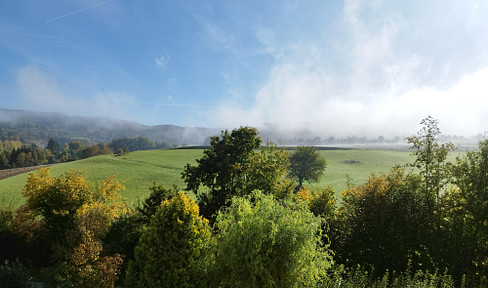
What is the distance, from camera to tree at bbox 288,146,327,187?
51.4 meters

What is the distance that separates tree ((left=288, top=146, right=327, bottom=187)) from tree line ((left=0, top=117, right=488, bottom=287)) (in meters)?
32.4

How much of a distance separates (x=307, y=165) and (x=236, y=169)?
3462cm

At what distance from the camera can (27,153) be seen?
10119cm

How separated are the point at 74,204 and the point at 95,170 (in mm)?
37422

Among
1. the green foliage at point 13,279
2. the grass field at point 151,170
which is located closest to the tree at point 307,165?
the grass field at point 151,170

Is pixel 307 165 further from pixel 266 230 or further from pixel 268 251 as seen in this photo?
pixel 268 251

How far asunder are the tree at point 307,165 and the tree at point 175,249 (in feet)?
141

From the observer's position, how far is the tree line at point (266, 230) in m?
9.01

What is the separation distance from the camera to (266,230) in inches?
345

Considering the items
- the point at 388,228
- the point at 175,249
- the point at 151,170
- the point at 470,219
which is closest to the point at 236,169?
the point at 175,249

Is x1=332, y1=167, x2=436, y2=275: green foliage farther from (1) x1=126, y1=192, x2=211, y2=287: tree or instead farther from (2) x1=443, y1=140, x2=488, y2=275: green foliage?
(1) x1=126, y1=192, x2=211, y2=287: tree

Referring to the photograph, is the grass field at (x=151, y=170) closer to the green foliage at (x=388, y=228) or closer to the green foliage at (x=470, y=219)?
the green foliage at (x=388, y=228)

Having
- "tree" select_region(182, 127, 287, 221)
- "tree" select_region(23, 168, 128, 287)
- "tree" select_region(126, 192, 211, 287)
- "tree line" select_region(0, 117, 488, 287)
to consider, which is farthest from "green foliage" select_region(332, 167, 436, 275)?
"tree" select_region(23, 168, 128, 287)

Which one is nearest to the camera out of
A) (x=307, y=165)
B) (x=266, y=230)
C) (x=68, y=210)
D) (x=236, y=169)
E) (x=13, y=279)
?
(x=266, y=230)
